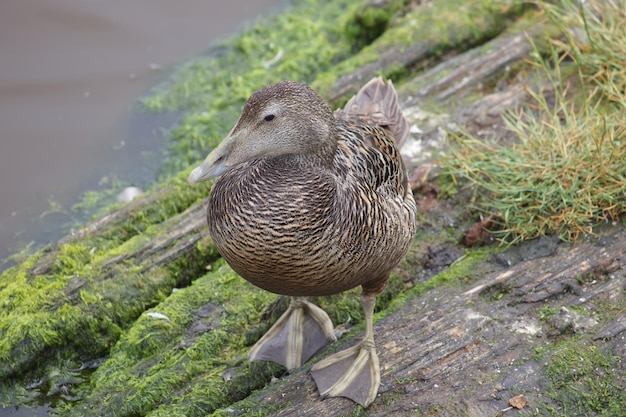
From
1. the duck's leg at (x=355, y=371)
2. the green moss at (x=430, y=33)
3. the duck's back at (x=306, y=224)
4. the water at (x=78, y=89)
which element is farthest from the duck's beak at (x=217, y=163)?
the green moss at (x=430, y=33)

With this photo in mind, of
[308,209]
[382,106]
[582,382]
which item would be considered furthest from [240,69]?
[582,382]

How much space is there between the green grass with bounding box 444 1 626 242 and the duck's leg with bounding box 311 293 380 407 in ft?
3.46

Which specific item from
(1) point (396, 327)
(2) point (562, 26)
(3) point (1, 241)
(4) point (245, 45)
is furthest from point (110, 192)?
(2) point (562, 26)

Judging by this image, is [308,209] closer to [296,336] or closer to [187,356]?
[296,336]

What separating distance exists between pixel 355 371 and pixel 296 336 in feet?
1.48

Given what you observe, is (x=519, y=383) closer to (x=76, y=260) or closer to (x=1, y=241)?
(x=76, y=260)

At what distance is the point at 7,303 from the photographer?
3.93 m

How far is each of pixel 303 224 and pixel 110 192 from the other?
2.47 meters

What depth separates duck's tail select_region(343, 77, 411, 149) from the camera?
4309 millimetres

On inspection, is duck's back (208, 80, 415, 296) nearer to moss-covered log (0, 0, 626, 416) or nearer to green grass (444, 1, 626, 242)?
moss-covered log (0, 0, 626, 416)

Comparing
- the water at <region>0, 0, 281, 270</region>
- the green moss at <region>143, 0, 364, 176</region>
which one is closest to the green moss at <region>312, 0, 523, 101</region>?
the green moss at <region>143, 0, 364, 176</region>

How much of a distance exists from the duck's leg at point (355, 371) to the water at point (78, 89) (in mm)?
2206

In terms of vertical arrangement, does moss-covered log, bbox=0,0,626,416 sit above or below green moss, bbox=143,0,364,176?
below

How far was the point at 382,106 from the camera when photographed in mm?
4355
